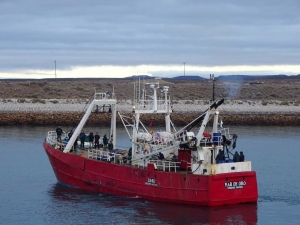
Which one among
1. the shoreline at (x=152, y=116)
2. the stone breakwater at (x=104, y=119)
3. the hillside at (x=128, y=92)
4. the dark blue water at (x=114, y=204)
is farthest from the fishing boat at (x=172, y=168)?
the hillside at (x=128, y=92)

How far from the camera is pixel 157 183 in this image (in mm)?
26328

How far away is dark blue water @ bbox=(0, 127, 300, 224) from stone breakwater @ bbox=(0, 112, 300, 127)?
17.7 meters

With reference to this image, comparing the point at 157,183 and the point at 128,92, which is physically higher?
the point at 128,92

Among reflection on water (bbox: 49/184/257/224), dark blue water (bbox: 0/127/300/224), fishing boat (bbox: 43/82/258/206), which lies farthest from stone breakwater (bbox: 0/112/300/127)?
reflection on water (bbox: 49/184/257/224)

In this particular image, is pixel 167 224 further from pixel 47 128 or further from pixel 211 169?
pixel 47 128

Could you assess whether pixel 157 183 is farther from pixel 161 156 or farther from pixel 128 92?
pixel 128 92

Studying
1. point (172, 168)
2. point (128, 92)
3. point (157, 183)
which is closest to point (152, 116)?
point (128, 92)

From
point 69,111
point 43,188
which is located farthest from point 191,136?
point 69,111

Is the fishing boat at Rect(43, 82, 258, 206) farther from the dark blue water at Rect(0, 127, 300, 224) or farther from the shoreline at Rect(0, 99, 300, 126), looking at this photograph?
the shoreline at Rect(0, 99, 300, 126)

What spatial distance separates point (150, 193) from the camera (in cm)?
2666

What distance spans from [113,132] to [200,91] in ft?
196

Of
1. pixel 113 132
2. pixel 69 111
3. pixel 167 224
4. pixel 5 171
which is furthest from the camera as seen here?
pixel 69 111

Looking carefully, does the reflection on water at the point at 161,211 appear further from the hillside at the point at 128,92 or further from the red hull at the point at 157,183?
the hillside at the point at 128,92

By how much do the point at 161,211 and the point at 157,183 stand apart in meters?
1.24
